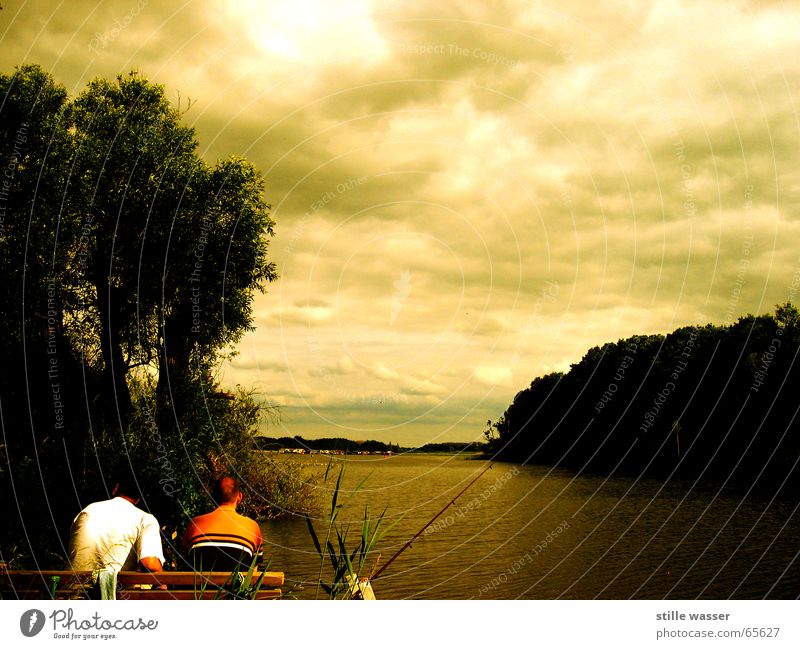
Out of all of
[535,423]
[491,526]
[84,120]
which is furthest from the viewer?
[535,423]

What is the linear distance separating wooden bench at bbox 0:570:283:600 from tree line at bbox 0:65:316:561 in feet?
37.1

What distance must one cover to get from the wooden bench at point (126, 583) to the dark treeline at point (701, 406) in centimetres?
2271

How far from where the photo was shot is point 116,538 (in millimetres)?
7840

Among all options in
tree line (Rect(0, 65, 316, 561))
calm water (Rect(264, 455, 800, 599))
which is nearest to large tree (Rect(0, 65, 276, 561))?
tree line (Rect(0, 65, 316, 561))

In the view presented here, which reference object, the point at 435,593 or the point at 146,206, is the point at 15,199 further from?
the point at 435,593

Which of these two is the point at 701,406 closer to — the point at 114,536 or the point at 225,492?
the point at 225,492

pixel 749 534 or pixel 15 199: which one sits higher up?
pixel 15 199

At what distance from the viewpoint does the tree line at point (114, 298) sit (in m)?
19.1

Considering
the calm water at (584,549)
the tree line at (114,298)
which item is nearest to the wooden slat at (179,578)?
the calm water at (584,549)

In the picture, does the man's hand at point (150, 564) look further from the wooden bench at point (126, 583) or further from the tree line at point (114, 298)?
the tree line at point (114, 298)

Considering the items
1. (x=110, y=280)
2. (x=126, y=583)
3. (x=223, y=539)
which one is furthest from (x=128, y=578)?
(x=110, y=280)

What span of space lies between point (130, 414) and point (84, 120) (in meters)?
9.54
